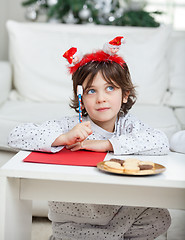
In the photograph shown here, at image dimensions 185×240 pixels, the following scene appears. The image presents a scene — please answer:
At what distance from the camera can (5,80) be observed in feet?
7.32

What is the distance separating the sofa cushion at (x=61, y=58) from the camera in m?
2.22

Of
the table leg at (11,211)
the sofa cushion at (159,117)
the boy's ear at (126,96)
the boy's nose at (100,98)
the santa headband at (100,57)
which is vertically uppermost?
the santa headband at (100,57)

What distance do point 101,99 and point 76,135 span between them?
0.16 metres

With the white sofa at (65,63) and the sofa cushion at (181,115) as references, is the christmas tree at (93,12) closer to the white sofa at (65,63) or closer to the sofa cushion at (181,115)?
the white sofa at (65,63)

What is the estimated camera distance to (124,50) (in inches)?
87.6

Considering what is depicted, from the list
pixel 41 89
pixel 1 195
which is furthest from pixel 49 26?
pixel 1 195

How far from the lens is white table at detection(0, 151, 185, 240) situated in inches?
36.8

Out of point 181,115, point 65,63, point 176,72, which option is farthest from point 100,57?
point 176,72

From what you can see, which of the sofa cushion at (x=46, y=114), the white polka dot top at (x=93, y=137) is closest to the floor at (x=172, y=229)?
the white polka dot top at (x=93, y=137)

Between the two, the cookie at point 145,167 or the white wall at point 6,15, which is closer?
the cookie at point 145,167

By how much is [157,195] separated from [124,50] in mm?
1357

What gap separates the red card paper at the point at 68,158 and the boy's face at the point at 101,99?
0.15 m

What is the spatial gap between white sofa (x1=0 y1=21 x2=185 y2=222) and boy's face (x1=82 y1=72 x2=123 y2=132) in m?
0.86

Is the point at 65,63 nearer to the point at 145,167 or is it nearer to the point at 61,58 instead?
the point at 61,58
